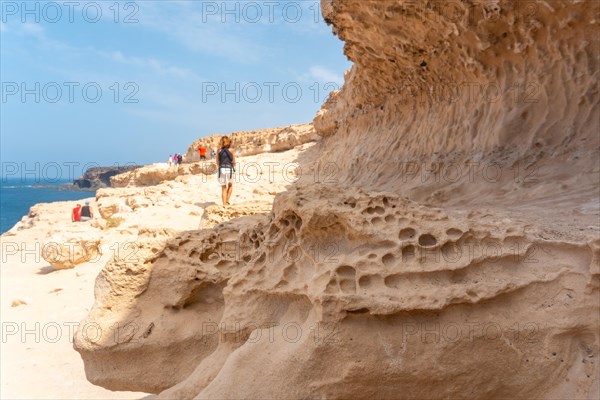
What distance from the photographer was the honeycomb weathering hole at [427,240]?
2059mm

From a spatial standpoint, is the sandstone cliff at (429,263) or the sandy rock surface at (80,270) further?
the sandy rock surface at (80,270)

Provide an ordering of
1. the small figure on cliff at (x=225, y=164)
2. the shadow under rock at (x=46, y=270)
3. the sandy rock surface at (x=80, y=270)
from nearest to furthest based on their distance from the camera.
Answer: the sandy rock surface at (x=80, y=270)
the small figure on cliff at (x=225, y=164)
the shadow under rock at (x=46, y=270)

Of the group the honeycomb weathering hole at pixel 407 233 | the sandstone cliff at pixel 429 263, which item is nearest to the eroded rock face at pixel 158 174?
the sandstone cliff at pixel 429 263

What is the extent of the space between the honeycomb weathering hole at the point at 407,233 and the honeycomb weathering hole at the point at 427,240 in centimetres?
4

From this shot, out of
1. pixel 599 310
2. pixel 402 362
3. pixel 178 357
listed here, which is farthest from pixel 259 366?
pixel 599 310

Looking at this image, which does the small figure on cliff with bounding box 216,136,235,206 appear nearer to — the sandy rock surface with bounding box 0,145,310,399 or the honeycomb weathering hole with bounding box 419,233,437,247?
the sandy rock surface with bounding box 0,145,310,399

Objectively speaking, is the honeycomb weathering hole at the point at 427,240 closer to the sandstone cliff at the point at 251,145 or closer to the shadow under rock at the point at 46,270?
the shadow under rock at the point at 46,270

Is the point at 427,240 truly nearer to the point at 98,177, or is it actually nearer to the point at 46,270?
the point at 46,270

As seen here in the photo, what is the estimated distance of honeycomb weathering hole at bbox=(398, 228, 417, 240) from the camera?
209 cm

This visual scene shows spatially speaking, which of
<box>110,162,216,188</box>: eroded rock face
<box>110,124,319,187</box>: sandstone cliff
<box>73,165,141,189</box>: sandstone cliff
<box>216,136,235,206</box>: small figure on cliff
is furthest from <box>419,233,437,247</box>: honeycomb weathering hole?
<box>73,165,141,189</box>: sandstone cliff

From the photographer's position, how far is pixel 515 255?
195 cm

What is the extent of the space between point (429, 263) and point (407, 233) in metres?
0.20

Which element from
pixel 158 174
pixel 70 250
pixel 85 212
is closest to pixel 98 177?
pixel 158 174

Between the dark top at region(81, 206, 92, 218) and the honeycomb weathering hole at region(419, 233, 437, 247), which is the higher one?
the honeycomb weathering hole at region(419, 233, 437, 247)
